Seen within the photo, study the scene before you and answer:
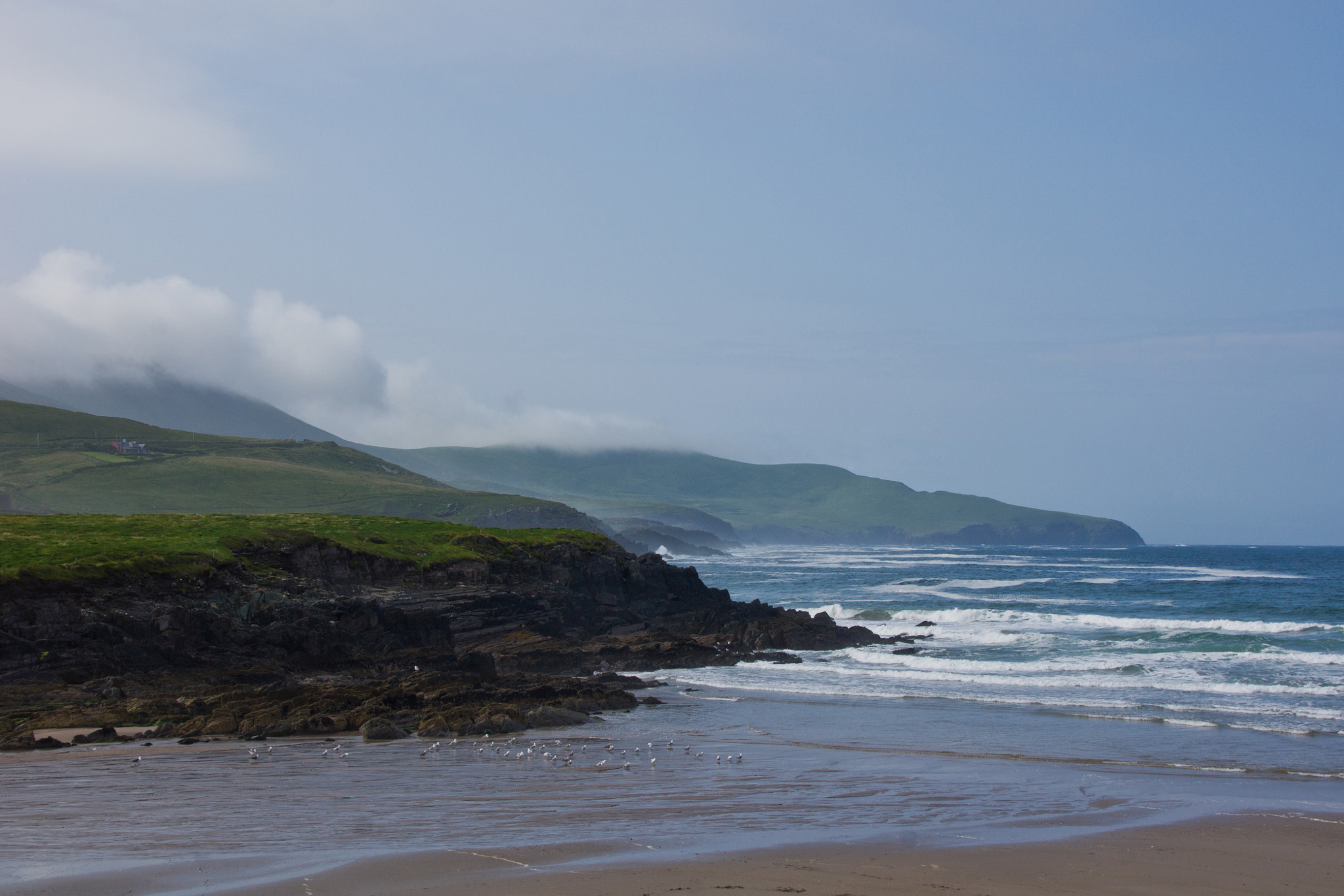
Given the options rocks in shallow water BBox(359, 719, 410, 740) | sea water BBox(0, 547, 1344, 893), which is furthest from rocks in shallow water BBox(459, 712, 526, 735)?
rocks in shallow water BBox(359, 719, 410, 740)

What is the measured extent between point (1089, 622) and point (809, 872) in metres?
40.6

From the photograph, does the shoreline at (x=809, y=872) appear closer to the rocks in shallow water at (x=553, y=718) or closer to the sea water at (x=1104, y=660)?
the sea water at (x=1104, y=660)

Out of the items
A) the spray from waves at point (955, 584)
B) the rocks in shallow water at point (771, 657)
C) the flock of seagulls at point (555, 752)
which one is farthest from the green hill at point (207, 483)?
the flock of seagulls at point (555, 752)

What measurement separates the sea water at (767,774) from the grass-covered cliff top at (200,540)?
10008 millimetres

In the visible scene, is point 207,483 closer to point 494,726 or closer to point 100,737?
point 100,737

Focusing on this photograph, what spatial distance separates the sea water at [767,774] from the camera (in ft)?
35.2

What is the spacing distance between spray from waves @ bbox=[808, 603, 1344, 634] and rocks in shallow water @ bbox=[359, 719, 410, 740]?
32.4 metres

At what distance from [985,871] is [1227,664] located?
2510cm

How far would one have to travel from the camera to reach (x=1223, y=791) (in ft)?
46.7

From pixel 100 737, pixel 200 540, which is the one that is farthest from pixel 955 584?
pixel 100 737

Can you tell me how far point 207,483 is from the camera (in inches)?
4365

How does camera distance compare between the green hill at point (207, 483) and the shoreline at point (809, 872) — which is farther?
the green hill at point (207, 483)

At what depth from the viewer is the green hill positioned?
333 feet

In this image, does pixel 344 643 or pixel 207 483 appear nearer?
pixel 344 643
